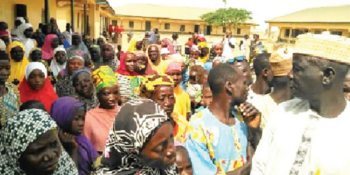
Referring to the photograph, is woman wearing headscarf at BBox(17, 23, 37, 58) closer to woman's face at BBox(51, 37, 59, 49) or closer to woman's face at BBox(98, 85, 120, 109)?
woman's face at BBox(51, 37, 59, 49)

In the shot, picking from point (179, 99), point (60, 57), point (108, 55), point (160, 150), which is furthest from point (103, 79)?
point (108, 55)

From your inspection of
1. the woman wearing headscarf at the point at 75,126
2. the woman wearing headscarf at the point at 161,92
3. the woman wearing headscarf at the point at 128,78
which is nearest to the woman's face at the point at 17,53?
the woman wearing headscarf at the point at 128,78

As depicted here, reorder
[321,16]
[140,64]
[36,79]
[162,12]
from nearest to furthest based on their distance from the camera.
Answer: [36,79]
[140,64]
[321,16]
[162,12]

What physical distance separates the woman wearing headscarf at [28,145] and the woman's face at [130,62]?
10.2 feet

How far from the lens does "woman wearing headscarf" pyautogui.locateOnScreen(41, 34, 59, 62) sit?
7422 mm

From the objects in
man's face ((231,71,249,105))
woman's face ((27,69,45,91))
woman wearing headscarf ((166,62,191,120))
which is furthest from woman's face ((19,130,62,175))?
woman's face ((27,69,45,91))

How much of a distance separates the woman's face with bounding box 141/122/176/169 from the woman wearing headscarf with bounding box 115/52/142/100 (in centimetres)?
268

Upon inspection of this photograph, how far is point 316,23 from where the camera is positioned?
35.1 metres

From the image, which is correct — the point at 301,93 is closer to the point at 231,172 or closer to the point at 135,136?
the point at 231,172

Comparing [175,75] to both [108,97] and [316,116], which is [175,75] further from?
[316,116]

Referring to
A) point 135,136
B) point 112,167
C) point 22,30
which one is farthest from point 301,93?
point 22,30

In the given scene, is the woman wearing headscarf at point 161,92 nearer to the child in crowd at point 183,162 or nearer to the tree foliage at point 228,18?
the child in crowd at point 183,162

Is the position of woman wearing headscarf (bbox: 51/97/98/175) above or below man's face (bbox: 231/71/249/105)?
below

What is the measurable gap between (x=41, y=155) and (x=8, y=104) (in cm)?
179
